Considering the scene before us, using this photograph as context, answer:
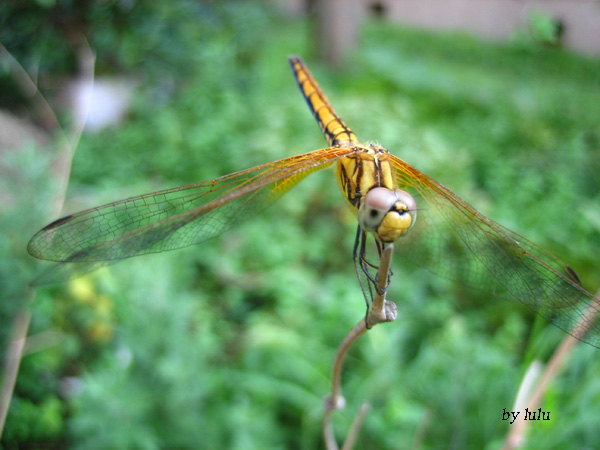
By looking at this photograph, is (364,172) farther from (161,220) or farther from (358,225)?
(161,220)

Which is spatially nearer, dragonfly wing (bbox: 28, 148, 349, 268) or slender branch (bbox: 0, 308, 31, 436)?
dragonfly wing (bbox: 28, 148, 349, 268)

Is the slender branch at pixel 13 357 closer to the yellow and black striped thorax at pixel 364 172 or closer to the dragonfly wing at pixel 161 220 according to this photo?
the dragonfly wing at pixel 161 220

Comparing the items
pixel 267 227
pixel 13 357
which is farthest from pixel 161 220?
pixel 267 227

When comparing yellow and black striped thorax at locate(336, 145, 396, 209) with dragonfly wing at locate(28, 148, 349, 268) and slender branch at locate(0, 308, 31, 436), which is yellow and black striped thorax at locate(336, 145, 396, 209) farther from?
slender branch at locate(0, 308, 31, 436)

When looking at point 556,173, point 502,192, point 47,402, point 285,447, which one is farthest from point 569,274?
point 556,173

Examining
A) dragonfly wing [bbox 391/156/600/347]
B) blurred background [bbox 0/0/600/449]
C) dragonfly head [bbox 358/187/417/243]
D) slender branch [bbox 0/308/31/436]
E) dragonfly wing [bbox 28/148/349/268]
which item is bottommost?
blurred background [bbox 0/0/600/449]

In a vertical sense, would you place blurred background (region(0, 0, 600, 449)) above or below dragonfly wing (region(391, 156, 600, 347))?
below

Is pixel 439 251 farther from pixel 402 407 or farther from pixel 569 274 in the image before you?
pixel 402 407

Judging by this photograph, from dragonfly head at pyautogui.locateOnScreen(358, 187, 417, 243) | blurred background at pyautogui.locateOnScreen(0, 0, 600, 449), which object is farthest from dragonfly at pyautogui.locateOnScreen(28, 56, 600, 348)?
blurred background at pyautogui.locateOnScreen(0, 0, 600, 449)
